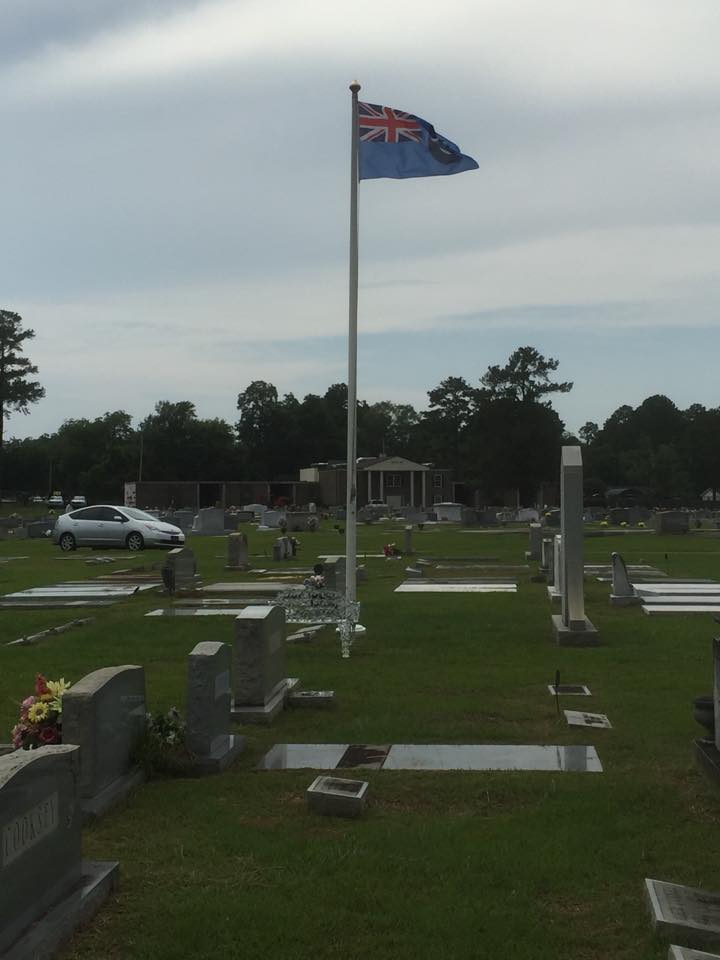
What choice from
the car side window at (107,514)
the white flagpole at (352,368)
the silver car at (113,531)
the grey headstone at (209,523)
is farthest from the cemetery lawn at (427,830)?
the grey headstone at (209,523)

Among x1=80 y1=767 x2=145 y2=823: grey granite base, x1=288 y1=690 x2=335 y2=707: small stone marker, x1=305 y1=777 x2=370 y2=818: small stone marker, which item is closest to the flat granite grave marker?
x1=288 y1=690 x2=335 y2=707: small stone marker

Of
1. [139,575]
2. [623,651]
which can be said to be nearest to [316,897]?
[623,651]

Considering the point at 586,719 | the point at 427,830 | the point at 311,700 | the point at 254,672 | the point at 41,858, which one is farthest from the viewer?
the point at 311,700

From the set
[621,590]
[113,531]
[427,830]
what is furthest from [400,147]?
[113,531]

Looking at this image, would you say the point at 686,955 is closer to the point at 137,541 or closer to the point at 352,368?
the point at 352,368

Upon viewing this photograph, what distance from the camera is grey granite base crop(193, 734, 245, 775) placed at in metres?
7.11

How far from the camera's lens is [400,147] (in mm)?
15164

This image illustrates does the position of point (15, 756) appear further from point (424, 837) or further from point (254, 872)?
point (424, 837)

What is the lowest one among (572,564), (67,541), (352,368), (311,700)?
(67,541)

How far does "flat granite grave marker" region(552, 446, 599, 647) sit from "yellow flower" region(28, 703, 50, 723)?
8.09m

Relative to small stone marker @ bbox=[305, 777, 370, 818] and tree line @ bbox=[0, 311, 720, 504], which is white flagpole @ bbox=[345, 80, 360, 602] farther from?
tree line @ bbox=[0, 311, 720, 504]

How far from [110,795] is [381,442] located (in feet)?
465

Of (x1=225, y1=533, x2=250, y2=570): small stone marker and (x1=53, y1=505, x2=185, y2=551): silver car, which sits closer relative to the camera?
(x1=225, y1=533, x2=250, y2=570): small stone marker

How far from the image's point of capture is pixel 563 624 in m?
13.7
